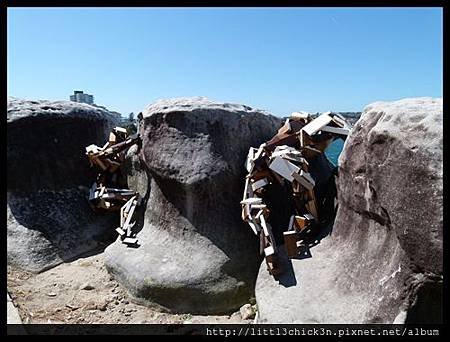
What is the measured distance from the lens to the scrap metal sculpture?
4895 mm

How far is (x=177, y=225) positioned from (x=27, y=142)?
91.1 inches

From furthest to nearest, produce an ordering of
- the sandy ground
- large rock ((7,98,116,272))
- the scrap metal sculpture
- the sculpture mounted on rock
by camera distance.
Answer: the scrap metal sculpture, large rock ((7,98,116,272)), the sculpture mounted on rock, the sandy ground

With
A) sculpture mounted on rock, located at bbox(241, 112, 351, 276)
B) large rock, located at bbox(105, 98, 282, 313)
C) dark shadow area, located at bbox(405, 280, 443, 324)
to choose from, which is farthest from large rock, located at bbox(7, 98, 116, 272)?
dark shadow area, located at bbox(405, 280, 443, 324)

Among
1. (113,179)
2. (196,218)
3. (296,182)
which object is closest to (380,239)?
(296,182)

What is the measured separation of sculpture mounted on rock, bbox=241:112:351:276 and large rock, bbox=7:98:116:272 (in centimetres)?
241

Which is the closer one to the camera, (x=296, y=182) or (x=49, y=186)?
(x=296, y=182)

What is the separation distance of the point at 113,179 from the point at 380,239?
3812 mm

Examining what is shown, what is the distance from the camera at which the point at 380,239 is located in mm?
2977

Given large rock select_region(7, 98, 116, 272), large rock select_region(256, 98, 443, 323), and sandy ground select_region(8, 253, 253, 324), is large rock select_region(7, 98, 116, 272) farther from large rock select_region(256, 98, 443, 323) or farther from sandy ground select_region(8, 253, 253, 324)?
large rock select_region(256, 98, 443, 323)

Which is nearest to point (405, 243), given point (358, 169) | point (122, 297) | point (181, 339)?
point (358, 169)

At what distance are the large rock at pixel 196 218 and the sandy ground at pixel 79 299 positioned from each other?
0.42ft

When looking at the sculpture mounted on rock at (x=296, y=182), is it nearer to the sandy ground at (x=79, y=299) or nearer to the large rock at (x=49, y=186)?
the sandy ground at (x=79, y=299)

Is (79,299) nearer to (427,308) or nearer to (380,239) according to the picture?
(380,239)

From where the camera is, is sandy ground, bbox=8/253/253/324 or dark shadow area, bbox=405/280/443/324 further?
sandy ground, bbox=8/253/253/324
